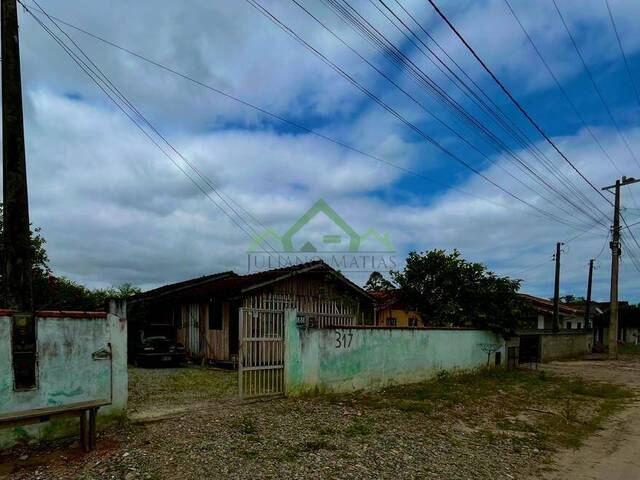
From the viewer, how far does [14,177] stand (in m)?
6.59

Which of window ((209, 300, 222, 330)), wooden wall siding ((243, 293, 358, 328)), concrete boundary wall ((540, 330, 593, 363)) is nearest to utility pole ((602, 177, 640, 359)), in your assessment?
concrete boundary wall ((540, 330, 593, 363))

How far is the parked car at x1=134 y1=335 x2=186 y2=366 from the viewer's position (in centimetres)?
1595

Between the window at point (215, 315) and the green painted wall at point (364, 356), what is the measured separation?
23.5 ft

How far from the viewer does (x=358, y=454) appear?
20.8ft

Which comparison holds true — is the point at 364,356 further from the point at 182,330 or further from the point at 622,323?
the point at 622,323

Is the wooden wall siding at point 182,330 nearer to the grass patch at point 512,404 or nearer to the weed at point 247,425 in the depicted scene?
the grass patch at point 512,404

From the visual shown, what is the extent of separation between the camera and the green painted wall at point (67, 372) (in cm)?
589

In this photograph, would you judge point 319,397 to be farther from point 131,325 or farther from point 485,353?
point 131,325

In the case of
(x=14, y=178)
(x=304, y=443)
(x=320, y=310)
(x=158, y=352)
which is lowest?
(x=158, y=352)

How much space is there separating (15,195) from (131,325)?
1320cm

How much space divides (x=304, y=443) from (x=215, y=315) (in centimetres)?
1129

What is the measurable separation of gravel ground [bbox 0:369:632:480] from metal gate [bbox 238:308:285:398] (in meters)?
0.39

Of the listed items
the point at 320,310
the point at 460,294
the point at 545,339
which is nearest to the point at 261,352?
the point at 320,310

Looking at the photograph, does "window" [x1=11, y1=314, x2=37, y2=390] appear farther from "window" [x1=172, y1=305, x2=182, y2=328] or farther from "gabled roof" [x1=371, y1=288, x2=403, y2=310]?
"gabled roof" [x1=371, y1=288, x2=403, y2=310]
